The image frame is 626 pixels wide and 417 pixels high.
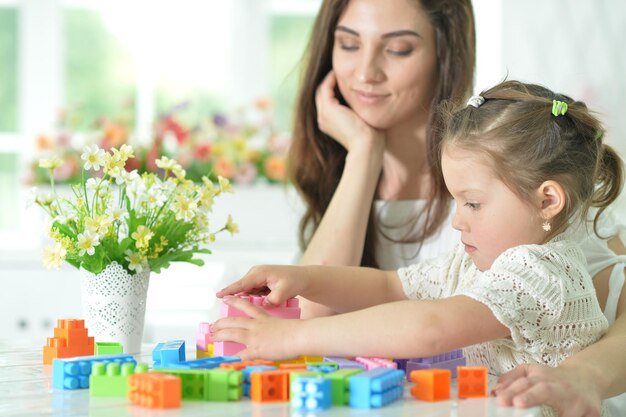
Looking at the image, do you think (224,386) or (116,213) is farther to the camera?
(116,213)

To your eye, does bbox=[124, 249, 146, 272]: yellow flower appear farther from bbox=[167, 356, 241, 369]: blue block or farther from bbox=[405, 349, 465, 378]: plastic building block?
bbox=[405, 349, 465, 378]: plastic building block

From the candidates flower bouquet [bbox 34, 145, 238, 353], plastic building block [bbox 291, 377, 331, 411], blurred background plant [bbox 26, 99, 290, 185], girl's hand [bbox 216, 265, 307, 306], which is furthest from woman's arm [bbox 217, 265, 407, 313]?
blurred background plant [bbox 26, 99, 290, 185]

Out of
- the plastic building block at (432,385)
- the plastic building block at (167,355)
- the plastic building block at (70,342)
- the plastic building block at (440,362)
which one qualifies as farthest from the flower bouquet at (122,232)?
the plastic building block at (432,385)

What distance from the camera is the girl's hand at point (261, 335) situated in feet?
4.40

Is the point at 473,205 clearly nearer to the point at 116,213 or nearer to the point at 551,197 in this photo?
the point at 551,197

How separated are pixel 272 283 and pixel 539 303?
0.47 meters

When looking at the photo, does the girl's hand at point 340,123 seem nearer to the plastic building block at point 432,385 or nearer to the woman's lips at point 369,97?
the woman's lips at point 369,97

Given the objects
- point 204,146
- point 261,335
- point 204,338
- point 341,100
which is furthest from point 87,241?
point 204,146

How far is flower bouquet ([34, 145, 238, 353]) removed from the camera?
5.30 feet

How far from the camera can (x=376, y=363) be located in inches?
50.8

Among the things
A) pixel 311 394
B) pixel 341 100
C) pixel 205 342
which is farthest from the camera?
pixel 341 100

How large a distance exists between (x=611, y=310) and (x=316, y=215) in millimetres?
956

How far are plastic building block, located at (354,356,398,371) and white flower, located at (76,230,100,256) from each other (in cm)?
51

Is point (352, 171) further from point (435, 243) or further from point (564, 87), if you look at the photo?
point (564, 87)
